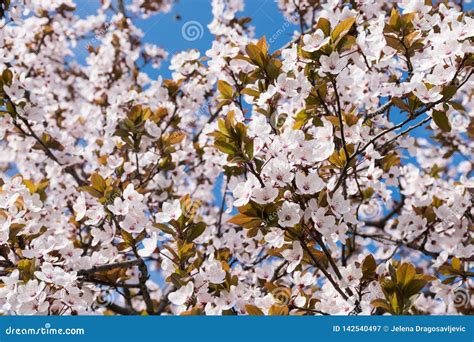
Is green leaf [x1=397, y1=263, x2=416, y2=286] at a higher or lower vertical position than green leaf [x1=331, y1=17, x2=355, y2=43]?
lower

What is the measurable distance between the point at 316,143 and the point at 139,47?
3.60 meters

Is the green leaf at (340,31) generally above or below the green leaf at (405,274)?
above

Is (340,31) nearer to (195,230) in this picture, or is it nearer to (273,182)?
(273,182)

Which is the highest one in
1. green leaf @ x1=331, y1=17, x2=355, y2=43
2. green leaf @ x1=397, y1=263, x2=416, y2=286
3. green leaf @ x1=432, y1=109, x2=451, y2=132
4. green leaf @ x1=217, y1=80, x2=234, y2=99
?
green leaf @ x1=217, y1=80, x2=234, y2=99

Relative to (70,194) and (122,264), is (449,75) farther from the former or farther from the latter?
(70,194)

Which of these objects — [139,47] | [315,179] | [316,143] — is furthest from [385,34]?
[139,47]

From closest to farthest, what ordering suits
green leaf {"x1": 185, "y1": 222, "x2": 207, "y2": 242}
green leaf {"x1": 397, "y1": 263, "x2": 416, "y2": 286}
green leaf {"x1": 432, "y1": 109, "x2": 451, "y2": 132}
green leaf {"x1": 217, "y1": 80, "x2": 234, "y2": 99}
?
green leaf {"x1": 397, "y1": 263, "x2": 416, "y2": 286}
green leaf {"x1": 432, "y1": 109, "x2": 451, "y2": 132}
green leaf {"x1": 185, "y1": 222, "x2": 207, "y2": 242}
green leaf {"x1": 217, "y1": 80, "x2": 234, "y2": 99}

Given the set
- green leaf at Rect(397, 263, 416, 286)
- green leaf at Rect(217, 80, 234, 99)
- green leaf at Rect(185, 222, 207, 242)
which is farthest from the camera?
green leaf at Rect(217, 80, 234, 99)

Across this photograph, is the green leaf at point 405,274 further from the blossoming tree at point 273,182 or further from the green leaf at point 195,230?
the green leaf at point 195,230

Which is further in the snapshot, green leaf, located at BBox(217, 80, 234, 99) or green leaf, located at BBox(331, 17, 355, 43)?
green leaf, located at BBox(217, 80, 234, 99)

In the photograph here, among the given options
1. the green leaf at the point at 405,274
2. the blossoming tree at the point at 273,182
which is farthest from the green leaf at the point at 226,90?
the green leaf at the point at 405,274

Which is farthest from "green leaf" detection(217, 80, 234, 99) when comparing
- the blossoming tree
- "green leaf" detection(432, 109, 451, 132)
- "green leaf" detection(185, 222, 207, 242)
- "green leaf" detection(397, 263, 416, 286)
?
"green leaf" detection(397, 263, 416, 286)

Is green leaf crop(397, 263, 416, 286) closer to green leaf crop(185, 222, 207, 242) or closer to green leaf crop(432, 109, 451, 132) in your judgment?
green leaf crop(432, 109, 451, 132)

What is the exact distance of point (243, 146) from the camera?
203cm
